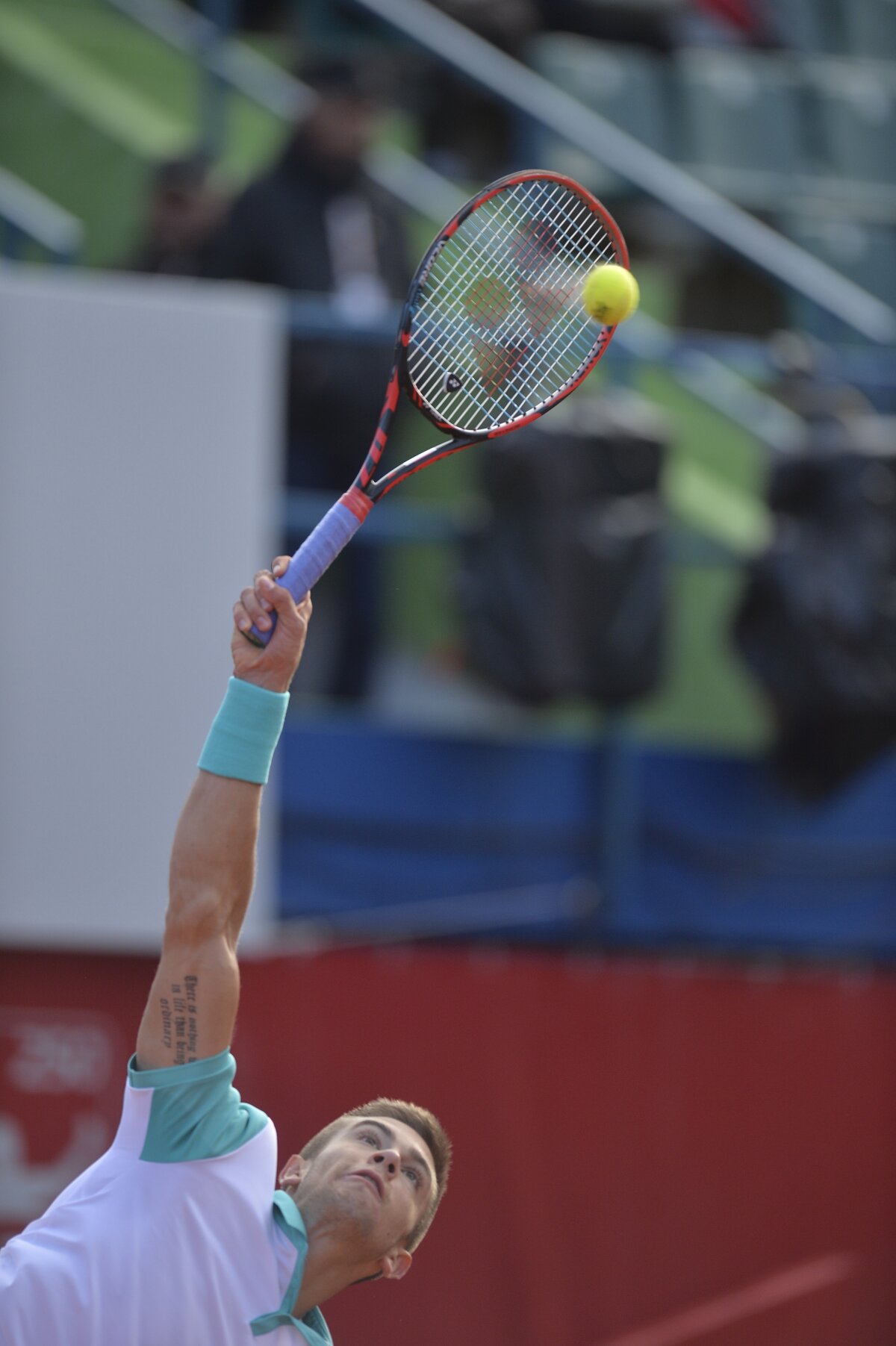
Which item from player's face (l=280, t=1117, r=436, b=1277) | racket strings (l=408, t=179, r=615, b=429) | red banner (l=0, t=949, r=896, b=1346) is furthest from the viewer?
red banner (l=0, t=949, r=896, b=1346)

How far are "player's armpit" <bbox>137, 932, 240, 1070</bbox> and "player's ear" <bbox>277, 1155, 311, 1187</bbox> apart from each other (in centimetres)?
35

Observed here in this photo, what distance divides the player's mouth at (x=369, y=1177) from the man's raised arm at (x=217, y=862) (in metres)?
0.32

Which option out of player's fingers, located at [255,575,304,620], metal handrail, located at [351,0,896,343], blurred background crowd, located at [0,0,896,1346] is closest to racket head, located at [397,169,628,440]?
player's fingers, located at [255,575,304,620]

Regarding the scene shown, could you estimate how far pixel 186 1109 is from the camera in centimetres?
250

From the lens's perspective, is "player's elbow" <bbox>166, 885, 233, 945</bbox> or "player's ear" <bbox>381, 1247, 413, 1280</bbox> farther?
"player's ear" <bbox>381, 1247, 413, 1280</bbox>

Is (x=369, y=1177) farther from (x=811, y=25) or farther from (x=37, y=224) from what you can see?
(x=811, y=25)

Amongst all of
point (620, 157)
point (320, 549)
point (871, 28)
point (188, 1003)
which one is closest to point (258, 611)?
point (320, 549)

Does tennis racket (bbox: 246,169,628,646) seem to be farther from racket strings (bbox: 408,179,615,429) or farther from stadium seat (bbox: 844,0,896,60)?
stadium seat (bbox: 844,0,896,60)

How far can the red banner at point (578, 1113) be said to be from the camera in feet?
17.4

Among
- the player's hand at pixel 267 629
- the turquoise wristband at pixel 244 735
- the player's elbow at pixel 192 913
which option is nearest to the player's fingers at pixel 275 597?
the player's hand at pixel 267 629

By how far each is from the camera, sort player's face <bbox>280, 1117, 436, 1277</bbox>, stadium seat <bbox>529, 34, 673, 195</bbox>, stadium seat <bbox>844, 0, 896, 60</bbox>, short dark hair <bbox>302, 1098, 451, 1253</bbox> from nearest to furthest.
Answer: player's face <bbox>280, 1117, 436, 1277</bbox> < short dark hair <bbox>302, 1098, 451, 1253</bbox> < stadium seat <bbox>529, 34, 673, 195</bbox> < stadium seat <bbox>844, 0, 896, 60</bbox>

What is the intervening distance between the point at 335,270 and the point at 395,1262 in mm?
4142

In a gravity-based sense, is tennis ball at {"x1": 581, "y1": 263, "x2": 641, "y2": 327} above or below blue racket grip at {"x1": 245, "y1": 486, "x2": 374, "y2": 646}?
above

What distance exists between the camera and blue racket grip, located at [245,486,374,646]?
254 cm
